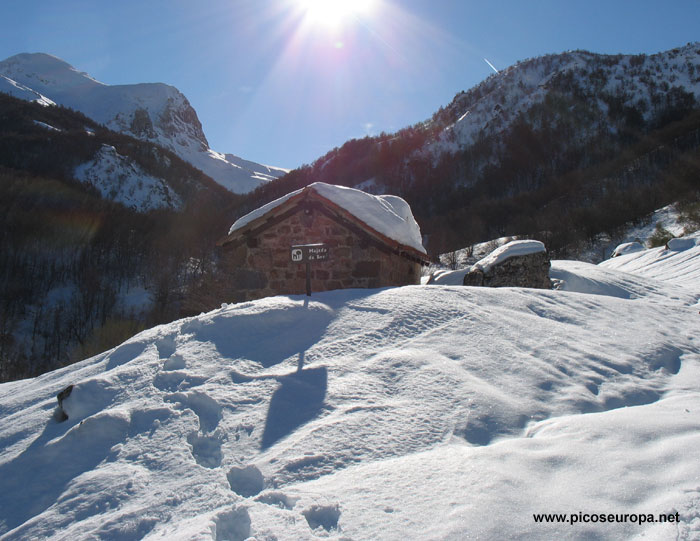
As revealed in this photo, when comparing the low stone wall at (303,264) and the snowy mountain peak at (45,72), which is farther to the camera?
the snowy mountain peak at (45,72)

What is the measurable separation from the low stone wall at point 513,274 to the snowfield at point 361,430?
24.2ft

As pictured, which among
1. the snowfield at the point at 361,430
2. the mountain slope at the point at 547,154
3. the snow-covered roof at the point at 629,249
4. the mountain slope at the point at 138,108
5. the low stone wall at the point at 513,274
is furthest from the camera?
the mountain slope at the point at 138,108

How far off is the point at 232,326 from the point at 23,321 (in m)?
37.6

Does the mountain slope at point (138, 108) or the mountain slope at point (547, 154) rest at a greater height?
the mountain slope at point (138, 108)

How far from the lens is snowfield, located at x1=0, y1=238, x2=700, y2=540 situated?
1.97m

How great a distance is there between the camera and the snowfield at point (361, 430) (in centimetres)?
197

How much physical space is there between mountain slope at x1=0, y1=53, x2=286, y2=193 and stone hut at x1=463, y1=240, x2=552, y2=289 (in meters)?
116

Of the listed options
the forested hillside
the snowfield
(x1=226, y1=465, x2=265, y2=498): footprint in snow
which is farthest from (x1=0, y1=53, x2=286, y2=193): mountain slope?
(x1=226, y1=465, x2=265, y2=498): footprint in snow

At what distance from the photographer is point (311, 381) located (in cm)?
341

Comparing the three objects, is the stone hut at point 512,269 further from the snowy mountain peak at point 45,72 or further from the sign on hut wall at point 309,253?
Result: the snowy mountain peak at point 45,72

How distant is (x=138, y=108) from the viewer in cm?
15800

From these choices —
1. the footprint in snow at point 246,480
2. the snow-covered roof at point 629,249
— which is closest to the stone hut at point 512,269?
the footprint in snow at point 246,480

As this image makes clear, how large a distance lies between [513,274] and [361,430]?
35.7ft

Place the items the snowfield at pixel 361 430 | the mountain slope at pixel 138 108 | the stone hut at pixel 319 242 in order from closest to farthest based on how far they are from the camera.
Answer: the snowfield at pixel 361 430 < the stone hut at pixel 319 242 < the mountain slope at pixel 138 108
